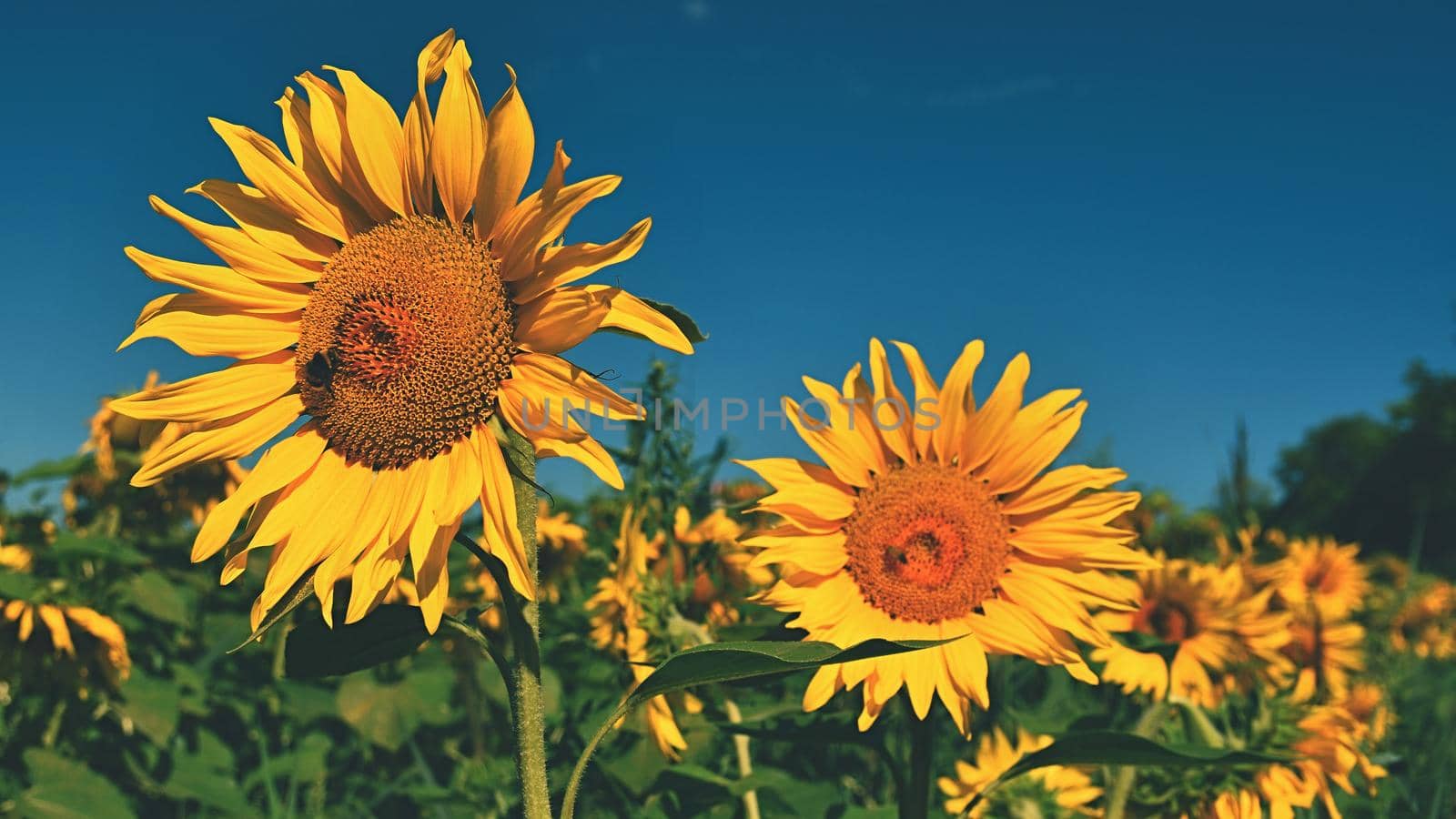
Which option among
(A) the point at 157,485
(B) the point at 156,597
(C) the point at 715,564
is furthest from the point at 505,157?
(A) the point at 157,485

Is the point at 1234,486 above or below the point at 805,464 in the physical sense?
above

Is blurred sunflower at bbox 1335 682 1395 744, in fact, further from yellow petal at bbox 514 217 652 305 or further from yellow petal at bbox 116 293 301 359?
yellow petal at bbox 116 293 301 359

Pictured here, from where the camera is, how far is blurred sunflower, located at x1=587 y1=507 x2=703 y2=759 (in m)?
2.28

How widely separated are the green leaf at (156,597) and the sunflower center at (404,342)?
9.15ft

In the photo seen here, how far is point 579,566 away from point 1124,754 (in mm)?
2452

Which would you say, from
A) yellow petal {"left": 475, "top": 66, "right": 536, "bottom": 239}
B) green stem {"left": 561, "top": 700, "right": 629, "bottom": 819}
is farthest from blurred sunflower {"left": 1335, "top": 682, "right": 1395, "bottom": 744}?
yellow petal {"left": 475, "top": 66, "right": 536, "bottom": 239}

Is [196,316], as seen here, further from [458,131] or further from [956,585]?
[956,585]

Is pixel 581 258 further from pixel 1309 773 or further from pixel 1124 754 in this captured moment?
pixel 1309 773

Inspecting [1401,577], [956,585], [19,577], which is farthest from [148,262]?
[1401,577]

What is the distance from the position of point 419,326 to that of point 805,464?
93 centimetres

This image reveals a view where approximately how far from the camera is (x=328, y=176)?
5.57 feet

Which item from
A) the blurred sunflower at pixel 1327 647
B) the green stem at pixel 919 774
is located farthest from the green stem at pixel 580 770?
the blurred sunflower at pixel 1327 647

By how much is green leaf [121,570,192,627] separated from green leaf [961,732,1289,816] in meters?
3.41

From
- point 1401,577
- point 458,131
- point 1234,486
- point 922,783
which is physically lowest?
point 922,783
